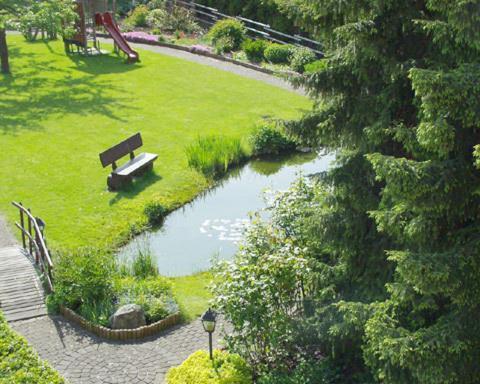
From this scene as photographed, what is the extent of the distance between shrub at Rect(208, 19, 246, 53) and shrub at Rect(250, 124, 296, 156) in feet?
39.9

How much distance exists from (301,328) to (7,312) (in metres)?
6.13

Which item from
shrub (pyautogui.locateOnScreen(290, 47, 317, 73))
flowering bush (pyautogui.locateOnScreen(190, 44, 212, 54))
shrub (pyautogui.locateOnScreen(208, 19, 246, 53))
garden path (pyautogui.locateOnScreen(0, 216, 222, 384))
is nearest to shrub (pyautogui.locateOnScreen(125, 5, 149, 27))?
flowering bush (pyautogui.locateOnScreen(190, 44, 212, 54))

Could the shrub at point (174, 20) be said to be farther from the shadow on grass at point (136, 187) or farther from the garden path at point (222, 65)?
the shadow on grass at point (136, 187)

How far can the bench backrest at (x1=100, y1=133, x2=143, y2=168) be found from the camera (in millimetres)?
20531

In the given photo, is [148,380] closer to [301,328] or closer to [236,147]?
[301,328]

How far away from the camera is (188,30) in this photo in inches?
1511

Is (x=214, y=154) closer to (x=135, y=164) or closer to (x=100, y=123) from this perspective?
(x=135, y=164)

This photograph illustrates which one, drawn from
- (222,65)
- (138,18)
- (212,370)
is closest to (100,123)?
(222,65)

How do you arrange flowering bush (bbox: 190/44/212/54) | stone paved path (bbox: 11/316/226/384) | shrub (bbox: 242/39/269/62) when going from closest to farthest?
stone paved path (bbox: 11/316/226/384) < shrub (bbox: 242/39/269/62) < flowering bush (bbox: 190/44/212/54)

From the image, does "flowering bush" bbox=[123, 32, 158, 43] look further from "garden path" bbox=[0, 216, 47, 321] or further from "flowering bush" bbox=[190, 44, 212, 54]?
"garden path" bbox=[0, 216, 47, 321]

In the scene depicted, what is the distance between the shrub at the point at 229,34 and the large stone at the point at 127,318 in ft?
75.9

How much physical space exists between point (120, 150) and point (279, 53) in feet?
43.7

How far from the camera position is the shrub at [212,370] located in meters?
11.1

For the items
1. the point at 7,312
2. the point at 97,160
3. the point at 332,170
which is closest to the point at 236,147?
the point at 97,160
